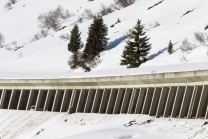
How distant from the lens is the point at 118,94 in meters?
45.1

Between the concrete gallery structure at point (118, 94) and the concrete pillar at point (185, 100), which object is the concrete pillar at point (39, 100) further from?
the concrete pillar at point (185, 100)

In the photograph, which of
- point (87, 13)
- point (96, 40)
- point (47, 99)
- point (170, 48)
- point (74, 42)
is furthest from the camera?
point (87, 13)

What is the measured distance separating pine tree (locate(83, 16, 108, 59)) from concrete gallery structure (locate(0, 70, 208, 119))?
2212cm

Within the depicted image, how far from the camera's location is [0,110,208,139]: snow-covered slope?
111 ft

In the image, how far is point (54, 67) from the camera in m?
78.1

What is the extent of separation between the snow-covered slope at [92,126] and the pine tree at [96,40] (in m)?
24.9

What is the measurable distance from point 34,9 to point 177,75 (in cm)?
11008

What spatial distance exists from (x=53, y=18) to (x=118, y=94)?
84112 mm

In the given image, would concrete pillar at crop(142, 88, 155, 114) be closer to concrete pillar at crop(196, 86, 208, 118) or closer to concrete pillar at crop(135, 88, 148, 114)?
concrete pillar at crop(135, 88, 148, 114)

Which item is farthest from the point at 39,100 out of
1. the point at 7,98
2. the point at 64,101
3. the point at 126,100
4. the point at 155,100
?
the point at 155,100

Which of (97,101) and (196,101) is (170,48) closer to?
(97,101)

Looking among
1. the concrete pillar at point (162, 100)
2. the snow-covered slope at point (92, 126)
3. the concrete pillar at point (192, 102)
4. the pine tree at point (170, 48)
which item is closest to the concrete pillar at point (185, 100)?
the concrete pillar at point (192, 102)

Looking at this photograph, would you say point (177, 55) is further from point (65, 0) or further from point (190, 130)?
point (65, 0)

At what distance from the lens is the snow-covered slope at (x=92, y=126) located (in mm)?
33750
